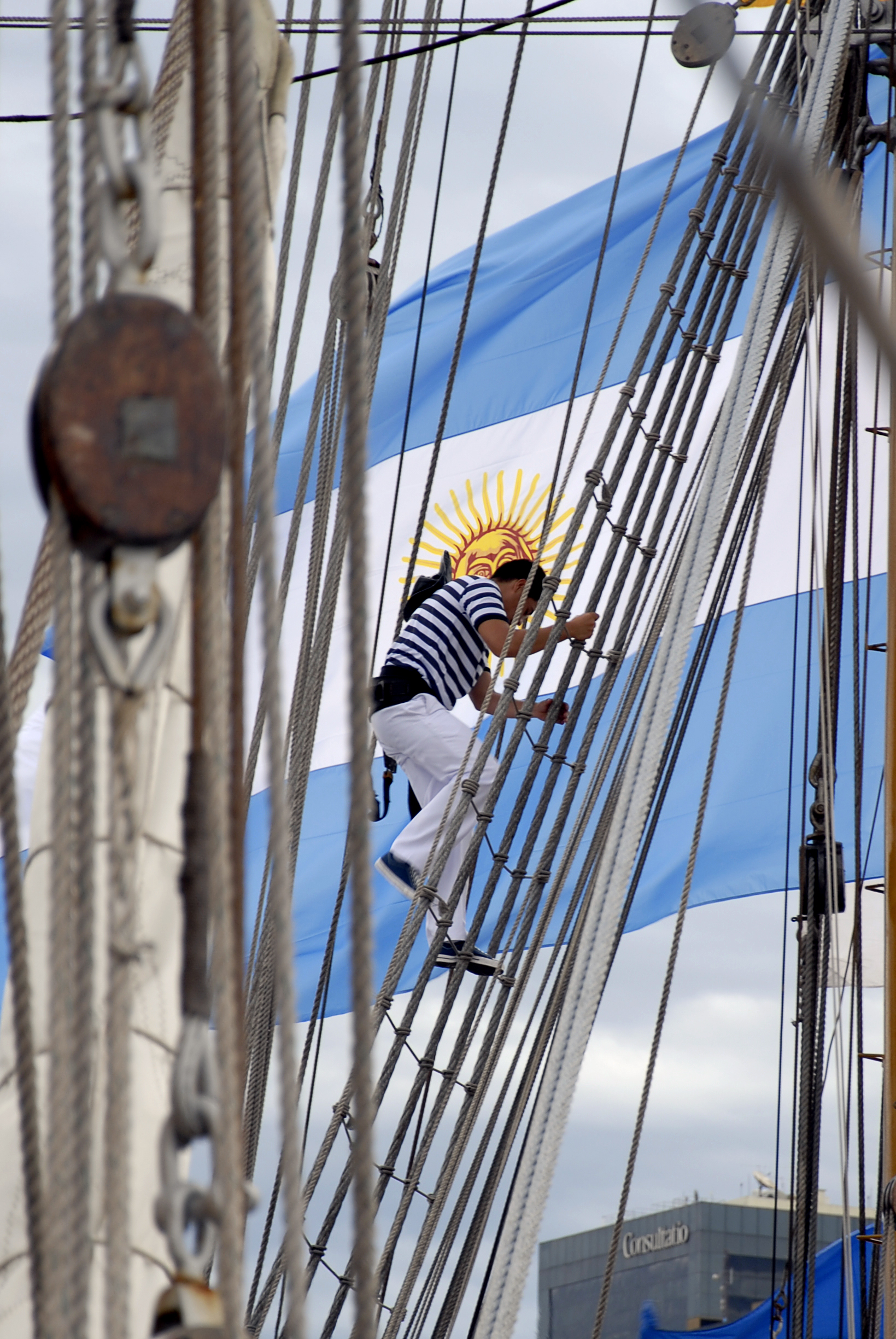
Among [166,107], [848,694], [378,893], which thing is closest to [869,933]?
[848,694]

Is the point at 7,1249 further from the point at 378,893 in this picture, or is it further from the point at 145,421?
the point at 378,893

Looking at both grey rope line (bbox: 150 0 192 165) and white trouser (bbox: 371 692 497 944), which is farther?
white trouser (bbox: 371 692 497 944)

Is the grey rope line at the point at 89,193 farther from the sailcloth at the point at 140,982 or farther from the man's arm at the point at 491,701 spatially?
the man's arm at the point at 491,701

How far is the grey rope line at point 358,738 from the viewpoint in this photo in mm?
1099

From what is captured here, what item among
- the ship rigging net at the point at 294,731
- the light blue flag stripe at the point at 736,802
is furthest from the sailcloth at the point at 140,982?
the light blue flag stripe at the point at 736,802

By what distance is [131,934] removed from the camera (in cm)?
106

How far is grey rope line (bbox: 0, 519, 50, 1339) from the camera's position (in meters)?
1.08

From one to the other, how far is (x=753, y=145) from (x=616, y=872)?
2.46 metres

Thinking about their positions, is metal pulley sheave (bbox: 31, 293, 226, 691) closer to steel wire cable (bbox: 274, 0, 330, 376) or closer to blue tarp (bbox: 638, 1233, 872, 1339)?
steel wire cable (bbox: 274, 0, 330, 376)

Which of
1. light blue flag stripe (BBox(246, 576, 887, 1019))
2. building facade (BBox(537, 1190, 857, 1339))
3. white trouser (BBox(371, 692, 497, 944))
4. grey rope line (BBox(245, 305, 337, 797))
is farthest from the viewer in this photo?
building facade (BBox(537, 1190, 857, 1339))

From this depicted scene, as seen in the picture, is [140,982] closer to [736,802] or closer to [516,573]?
[516,573]

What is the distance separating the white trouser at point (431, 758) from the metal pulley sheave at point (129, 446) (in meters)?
3.42

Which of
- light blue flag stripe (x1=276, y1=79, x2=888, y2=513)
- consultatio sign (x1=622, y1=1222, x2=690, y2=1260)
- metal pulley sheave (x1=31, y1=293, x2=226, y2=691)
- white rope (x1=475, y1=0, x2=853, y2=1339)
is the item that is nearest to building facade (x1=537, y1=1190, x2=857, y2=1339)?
consultatio sign (x1=622, y1=1222, x2=690, y2=1260)

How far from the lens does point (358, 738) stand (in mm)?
1098
